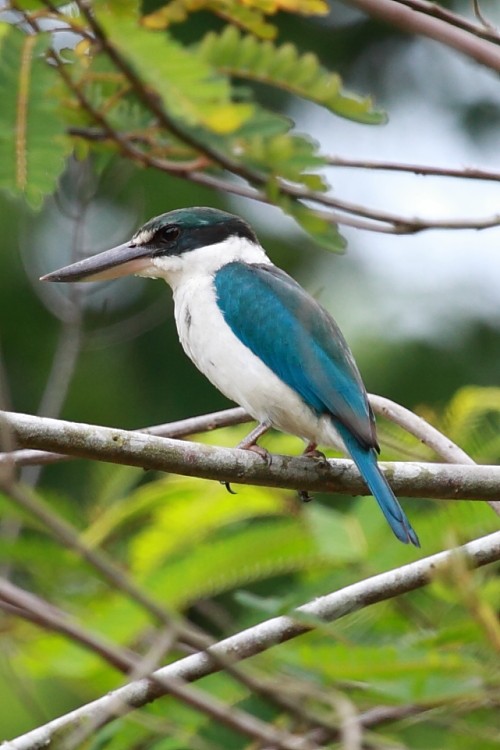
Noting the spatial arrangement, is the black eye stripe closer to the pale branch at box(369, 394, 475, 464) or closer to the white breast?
the white breast

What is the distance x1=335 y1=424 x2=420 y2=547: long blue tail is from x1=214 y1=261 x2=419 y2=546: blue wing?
169mm

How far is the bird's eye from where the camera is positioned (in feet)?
12.9

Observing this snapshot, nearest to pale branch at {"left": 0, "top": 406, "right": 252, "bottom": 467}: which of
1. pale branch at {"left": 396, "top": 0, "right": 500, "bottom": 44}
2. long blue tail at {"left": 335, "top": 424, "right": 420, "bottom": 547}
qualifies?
long blue tail at {"left": 335, "top": 424, "right": 420, "bottom": 547}

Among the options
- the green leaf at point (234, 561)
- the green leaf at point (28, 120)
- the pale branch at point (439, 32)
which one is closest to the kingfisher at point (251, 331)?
the green leaf at point (234, 561)

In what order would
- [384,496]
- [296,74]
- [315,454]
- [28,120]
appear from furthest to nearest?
[315,454], [384,496], [296,74], [28,120]

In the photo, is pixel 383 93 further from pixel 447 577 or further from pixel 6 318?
pixel 447 577

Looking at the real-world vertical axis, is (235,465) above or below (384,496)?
above

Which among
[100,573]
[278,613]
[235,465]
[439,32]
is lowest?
[278,613]

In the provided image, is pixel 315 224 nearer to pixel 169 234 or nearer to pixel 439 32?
pixel 439 32

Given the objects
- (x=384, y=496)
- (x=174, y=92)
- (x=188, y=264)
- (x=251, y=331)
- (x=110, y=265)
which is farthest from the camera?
(x=188, y=264)

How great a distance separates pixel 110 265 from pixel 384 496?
4.41 feet

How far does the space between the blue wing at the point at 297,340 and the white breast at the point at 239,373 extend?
0.03 m

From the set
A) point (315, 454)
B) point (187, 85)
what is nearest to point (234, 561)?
point (315, 454)

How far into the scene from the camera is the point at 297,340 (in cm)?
357
